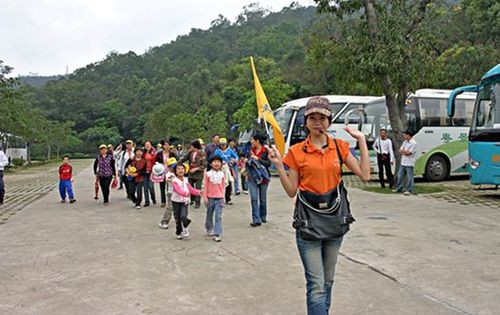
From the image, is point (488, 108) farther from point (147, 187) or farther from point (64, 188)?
point (64, 188)

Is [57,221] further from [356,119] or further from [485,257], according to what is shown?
[356,119]

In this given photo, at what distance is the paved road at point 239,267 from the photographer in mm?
4852

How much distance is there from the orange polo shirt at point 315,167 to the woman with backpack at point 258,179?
5391mm

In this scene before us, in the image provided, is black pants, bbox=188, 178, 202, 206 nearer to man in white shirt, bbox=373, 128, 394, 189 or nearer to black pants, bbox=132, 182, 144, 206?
black pants, bbox=132, 182, 144, 206

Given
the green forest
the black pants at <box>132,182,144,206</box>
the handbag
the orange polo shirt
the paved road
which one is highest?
the green forest

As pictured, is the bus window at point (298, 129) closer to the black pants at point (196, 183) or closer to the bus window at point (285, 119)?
the bus window at point (285, 119)

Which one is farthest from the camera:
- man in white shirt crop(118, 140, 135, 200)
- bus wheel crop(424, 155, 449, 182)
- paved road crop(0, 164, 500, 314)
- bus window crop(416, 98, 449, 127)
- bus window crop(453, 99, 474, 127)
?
bus window crop(453, 99, 474, 127)

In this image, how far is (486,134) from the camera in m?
12.1

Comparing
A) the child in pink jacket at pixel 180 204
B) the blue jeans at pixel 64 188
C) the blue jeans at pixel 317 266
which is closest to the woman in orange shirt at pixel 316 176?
the blue jeans at pixel 317 266

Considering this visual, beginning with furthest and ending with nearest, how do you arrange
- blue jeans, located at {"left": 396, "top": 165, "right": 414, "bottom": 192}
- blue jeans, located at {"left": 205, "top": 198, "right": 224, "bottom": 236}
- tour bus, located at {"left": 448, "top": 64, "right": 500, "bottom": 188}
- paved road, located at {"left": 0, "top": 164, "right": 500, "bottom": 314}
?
blue jeans, located at {"left": 396, "top": 165, "right": 414, "bottom": 192}
tour bus, located at {"left": 448, "top": 64, "right": 500, "bottom": 188}
blue jeans, located at {"left": 205, "top": 198, "right": 224, "bottom": 236}
paved road, located at {"left": 0, "top": 164, "right": 500, "bottom": 314}

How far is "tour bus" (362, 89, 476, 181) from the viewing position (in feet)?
58.9

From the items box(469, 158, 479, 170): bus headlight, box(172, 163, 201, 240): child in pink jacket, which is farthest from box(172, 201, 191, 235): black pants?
box(469, 158, 479, 170): bus headlight

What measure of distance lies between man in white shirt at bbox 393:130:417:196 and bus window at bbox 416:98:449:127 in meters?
5.25

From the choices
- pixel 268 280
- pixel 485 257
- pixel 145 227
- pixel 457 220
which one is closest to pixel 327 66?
pixel 457 220
